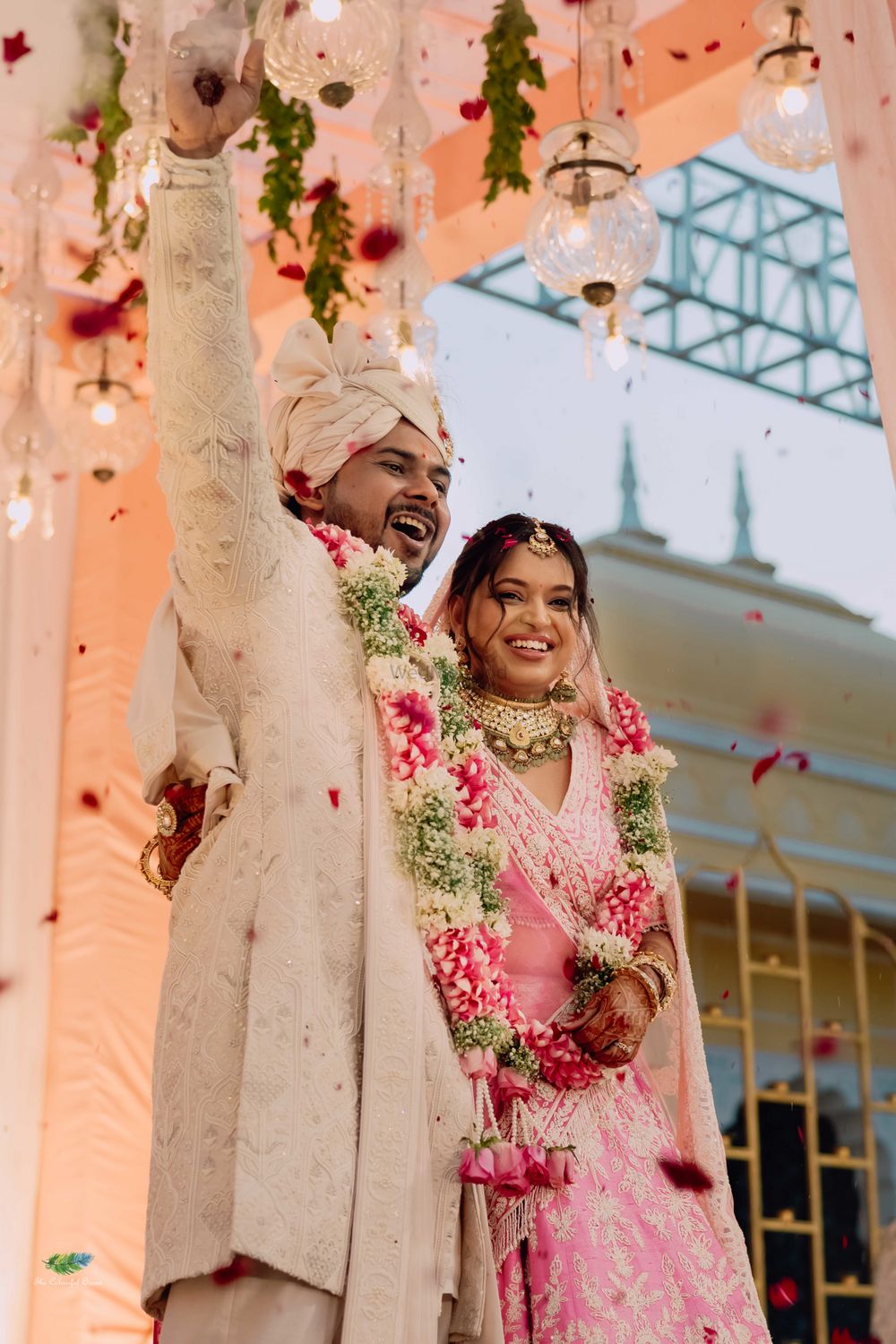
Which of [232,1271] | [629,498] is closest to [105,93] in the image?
[629,498]

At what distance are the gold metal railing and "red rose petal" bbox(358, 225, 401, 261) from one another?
1984 millimetres

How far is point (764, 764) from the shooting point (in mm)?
5352

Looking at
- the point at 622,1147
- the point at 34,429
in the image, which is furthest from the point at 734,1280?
the point at 34,429

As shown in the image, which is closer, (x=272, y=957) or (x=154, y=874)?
(x=272, y=957)

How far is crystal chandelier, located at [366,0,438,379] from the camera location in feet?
13.5

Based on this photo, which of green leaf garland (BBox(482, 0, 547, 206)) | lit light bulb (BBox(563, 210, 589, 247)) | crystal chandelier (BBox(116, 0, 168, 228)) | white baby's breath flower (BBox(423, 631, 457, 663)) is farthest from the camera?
green leaf garland (BBox(482, 0, 547, 206))

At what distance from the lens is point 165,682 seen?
2045mm

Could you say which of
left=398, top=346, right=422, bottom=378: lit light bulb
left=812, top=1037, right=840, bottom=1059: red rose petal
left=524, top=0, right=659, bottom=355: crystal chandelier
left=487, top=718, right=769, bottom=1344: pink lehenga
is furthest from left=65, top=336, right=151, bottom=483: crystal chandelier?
left=487, top=718, right=769, bottom=1344: pink lehenga

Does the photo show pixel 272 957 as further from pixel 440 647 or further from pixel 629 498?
pixel 629 498

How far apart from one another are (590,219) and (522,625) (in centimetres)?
156

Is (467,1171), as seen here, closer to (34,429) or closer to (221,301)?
(221,301)

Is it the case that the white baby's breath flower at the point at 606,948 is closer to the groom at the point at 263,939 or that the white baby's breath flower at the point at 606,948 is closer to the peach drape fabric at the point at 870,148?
the groom at the point at 263,939

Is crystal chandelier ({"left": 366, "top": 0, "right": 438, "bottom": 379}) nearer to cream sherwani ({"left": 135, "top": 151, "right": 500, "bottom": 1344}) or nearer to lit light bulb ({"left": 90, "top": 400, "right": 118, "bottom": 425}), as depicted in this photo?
lit light bulb ({"left": 90, "top": 400, "right": 118, "bottom": 425})

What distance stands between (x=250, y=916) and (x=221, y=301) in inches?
26.7
